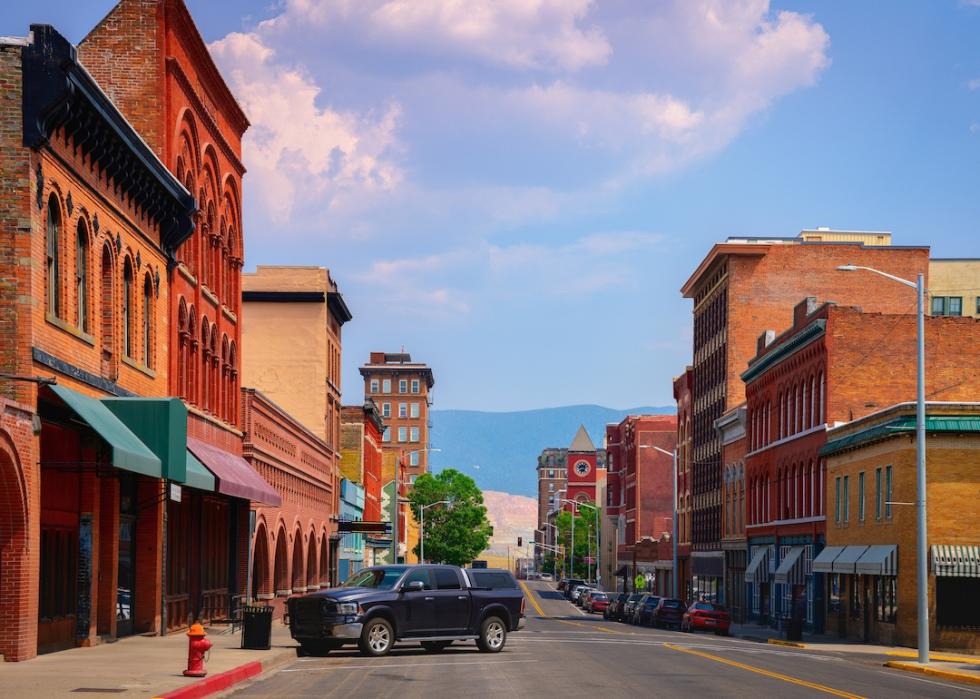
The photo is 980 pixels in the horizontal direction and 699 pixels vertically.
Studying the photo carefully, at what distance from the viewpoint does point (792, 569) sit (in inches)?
2527

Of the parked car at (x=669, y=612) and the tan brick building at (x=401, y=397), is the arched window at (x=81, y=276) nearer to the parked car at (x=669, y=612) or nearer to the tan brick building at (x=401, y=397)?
the parked car at (x=669, y=612)

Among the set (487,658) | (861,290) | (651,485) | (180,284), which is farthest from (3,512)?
(651,485)

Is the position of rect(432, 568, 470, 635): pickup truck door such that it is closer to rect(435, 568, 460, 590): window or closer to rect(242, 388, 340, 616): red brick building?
rect(435, 568, 460, 590): window

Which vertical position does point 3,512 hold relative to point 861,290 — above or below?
below

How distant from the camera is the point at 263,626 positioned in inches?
1286

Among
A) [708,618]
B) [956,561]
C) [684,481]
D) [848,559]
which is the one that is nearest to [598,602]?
[684,481]

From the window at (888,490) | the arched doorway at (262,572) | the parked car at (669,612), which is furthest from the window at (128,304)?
the parked car at (669,612)

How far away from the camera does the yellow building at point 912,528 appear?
151ft

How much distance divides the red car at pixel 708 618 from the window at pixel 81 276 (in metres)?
37.1

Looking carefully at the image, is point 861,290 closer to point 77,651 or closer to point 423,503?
point 77,651

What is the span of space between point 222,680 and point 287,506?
36.5 m

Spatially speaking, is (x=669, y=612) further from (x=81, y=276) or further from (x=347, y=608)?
(x=81, y=276)

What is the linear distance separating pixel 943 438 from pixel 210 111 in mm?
24977

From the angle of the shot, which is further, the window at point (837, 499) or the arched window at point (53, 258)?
the window at point (837, 499)
